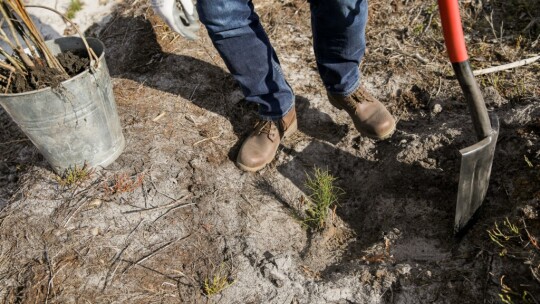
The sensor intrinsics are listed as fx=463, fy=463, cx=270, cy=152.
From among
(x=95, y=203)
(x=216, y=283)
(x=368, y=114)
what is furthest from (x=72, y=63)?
(x=368, y=114)

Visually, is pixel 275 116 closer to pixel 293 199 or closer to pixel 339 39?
pixel 293 199

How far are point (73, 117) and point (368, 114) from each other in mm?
1540

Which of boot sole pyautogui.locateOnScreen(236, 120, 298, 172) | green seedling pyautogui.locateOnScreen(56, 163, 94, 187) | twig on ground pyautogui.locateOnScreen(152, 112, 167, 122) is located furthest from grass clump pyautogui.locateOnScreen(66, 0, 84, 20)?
boot sole pyautogui.locateOnScreen(236, 120, 298, 172)

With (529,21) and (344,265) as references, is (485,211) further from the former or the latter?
(529,21)

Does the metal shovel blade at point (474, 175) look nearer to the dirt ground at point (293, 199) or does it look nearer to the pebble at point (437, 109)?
the dirt ground at point (293, 199)

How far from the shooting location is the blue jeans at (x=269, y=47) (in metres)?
2.10

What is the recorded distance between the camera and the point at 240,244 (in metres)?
2.20

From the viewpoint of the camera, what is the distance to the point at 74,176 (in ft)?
8.09

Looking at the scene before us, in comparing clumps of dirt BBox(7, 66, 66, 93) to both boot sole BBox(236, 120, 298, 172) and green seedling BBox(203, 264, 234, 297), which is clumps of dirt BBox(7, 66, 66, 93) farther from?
green seedling BBox(203, 264, 234, 297)

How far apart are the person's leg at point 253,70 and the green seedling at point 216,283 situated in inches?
27.1

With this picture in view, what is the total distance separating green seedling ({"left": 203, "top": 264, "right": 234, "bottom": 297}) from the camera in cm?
198

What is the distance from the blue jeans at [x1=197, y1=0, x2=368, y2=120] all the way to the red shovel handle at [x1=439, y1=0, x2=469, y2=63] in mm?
489

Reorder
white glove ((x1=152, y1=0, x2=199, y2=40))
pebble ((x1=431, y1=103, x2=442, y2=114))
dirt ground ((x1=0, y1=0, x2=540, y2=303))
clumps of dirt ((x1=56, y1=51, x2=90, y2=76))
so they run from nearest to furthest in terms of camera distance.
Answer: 1. dirt ground ((x1=0, y1=0, x2=540, y2=303))
2. clumps of dirt ((x1=56, y1=51, x2=90, y2=76))
3. white glove ((x1=152, y1=0, x2=199, y2=40))
4. pebble ((x1=431, y1=103, x2=442, y2=114))

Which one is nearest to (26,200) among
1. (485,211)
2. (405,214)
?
(405,214)
